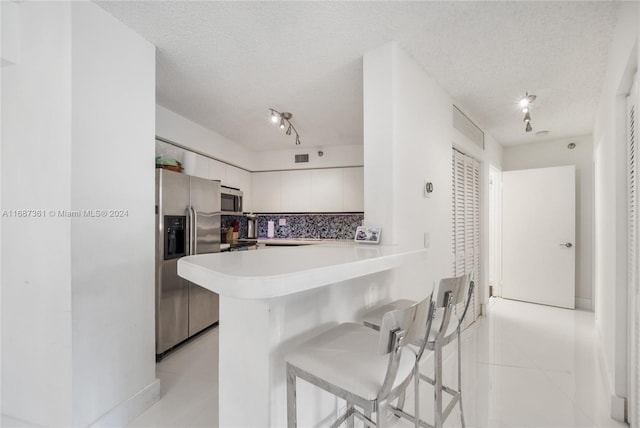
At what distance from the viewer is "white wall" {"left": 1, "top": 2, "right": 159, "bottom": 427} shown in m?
1.62

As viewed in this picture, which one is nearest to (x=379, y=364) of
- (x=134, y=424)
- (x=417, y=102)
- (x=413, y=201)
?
(x=413, y=201)

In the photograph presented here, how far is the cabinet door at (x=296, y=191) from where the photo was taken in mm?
5160

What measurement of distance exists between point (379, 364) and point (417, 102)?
203 cm

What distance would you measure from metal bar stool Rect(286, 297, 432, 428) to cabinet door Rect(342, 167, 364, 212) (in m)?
3.65

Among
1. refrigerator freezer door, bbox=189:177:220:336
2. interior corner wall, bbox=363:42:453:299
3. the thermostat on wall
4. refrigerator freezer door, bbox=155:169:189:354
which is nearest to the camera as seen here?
interior corner wall, bbox=363:42:453:299

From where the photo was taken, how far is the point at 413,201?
235 centimetres

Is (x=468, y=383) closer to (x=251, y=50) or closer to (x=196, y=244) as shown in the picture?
(x=196, y=244)

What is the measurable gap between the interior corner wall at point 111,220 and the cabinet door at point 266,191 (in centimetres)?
321

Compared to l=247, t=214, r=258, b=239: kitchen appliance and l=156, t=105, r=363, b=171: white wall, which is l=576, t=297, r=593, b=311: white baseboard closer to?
l=156, t=105, r=363, b=171: white wall

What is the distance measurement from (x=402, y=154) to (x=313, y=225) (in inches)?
132

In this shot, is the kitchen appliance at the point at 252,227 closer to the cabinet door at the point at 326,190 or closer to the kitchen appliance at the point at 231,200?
the kitchen appliance at the point at 231,200

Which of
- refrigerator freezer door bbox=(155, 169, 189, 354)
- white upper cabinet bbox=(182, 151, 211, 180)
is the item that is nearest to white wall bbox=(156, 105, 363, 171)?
white upper cabinet bbox=(182, 151, 211, 180)

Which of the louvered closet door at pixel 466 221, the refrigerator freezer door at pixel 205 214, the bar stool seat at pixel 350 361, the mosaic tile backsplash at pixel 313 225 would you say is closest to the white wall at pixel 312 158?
the mosaic tile backsplash at pixel 313 225

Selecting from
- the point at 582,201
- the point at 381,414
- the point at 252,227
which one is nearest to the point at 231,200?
the point at 252,227
